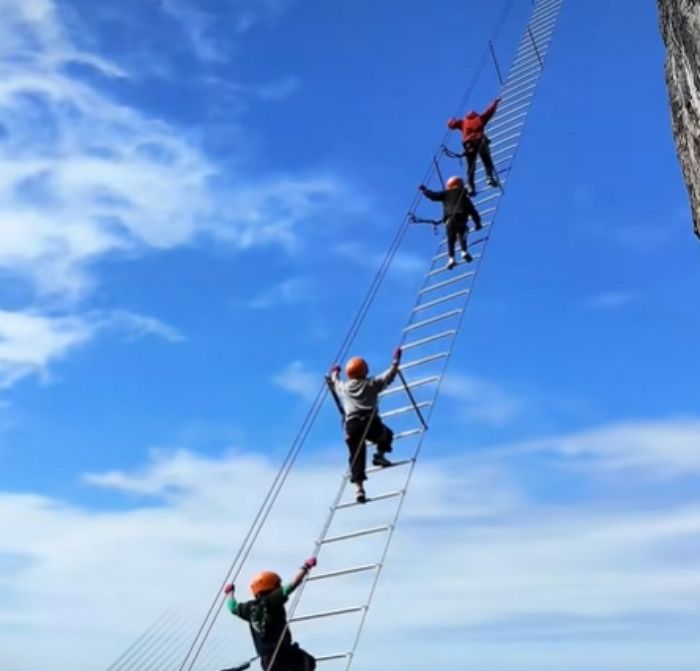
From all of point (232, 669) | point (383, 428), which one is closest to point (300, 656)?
point (232, 669)

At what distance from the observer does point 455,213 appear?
400 inches

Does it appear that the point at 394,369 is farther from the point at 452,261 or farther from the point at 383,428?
the point at 452,261

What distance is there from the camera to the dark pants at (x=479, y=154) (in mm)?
10938

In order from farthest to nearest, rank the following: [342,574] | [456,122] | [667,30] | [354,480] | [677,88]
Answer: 1. [456,122]
2. [354,480]
3. [342,574]
4. [667,30]
5. [677,88]

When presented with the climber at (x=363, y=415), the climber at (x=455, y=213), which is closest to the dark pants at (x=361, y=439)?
the climber at (x=363, y=415)

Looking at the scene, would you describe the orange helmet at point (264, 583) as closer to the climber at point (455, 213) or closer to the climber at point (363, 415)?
the climber at point (363, 415)

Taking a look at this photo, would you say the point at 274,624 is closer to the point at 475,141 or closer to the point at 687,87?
the point at 687,87

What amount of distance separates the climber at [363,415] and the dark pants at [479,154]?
3900 millimetres

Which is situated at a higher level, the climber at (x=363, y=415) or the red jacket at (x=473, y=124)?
the red jacket at (x=473, y=124)

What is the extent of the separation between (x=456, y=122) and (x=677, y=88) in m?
7.22

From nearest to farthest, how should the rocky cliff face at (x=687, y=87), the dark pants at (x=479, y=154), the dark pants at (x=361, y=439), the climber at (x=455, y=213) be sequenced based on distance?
the rocky cliff face at (x=687, y=87), the dark pants at (x=361, y=439), the climber at (x=455, y=213), the dark pants at (x=479, y=154)

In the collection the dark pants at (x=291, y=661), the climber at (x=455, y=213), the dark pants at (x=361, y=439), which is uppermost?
the climber at (x=455, y=213)

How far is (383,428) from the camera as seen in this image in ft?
26.1

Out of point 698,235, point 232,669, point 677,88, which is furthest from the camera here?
point 232,669
